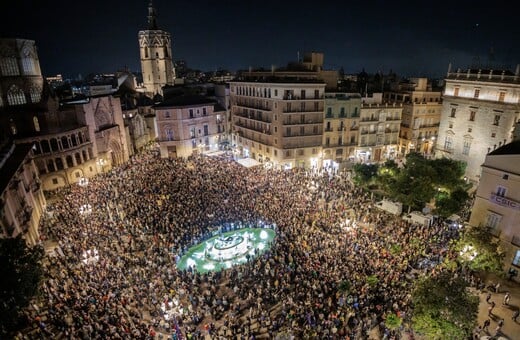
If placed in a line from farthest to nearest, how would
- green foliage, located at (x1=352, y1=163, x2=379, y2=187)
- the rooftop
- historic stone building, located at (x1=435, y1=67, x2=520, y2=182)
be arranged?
the rooftop, green foliage, located at (x1=352, y1=163, x2=379, y2=187), historic stone building, located at (x1=435, y1=67, x2=520, y2=182)

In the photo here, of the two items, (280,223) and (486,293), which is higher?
(280,223)

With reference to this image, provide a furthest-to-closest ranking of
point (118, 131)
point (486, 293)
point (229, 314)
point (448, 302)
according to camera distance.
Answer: point (118, 131) < point (486, 293) < point (229, 314) < point (448, 302)

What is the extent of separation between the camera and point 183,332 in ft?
61.3

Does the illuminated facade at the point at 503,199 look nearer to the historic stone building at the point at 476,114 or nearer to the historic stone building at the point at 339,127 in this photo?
the historic stone building at the point at 476,114

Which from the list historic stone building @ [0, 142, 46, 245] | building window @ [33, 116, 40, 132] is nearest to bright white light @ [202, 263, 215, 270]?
historic stone building @ [0, 142, 46, 245]

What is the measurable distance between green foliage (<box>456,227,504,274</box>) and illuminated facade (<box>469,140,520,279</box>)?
146cm

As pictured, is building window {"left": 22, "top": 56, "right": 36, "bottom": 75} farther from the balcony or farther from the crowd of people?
the balcony

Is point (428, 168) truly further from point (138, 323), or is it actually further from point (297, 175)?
point (138, 323)

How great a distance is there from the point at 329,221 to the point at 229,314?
44.9 ft

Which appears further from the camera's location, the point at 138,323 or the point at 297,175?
the point at 297,175

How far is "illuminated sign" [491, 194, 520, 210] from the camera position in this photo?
2366cm

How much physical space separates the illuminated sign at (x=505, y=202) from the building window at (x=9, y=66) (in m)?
62.5

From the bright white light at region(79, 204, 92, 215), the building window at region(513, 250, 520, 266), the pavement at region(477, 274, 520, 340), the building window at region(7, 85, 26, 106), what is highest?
the building window at region(7, 85, 26, 106)

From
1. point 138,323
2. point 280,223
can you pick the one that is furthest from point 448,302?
point 138,323
